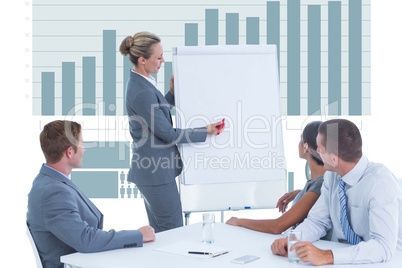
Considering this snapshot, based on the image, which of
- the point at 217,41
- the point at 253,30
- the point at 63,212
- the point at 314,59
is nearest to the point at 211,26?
the point at 217,41

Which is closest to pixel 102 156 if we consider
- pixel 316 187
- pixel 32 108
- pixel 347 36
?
pixel 32 108

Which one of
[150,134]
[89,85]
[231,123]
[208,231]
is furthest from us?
[89,85]

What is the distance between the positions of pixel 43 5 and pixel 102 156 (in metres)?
1.44

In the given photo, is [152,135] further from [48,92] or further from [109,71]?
[48,92]

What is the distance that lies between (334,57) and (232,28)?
933mm

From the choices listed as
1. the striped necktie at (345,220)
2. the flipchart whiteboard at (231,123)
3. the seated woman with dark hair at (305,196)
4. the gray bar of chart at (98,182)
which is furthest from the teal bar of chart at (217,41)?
the striped necktie at (345,220)

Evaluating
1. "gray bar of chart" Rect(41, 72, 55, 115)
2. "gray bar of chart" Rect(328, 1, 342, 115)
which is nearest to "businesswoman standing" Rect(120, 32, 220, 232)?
"gray bar of chart" Rect(41, 72, 55, 115)

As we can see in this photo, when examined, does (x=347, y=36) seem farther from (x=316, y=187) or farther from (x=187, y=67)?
(x=316, y=187)

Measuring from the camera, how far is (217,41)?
5367 mm

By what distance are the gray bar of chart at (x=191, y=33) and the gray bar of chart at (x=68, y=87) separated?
104 centimetres

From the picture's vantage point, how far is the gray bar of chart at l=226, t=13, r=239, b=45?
17.5 feet

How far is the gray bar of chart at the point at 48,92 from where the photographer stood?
5473 mm

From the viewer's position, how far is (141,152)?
3953 millimetres

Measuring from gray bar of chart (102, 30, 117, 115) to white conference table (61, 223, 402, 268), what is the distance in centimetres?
253
